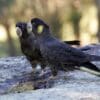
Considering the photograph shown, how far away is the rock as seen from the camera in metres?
6.00

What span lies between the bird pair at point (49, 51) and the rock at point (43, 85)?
0.52 feet

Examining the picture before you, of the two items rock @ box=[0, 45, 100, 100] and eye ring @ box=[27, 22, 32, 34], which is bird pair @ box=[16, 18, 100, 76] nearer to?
eye ring @ box=[27, 22, 32, 34]

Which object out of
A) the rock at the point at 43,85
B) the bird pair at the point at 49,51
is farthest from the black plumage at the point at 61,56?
the rock at the point at 43,85

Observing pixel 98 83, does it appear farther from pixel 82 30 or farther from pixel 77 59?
pixel 82 30

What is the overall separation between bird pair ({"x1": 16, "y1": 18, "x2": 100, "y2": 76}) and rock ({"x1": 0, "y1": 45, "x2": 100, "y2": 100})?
6.3 inches

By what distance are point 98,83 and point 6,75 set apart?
1.50 meters

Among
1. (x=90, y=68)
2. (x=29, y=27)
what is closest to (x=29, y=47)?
(x=29, y=27)

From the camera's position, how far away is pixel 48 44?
711 centimetres

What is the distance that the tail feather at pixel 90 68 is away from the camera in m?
6.92

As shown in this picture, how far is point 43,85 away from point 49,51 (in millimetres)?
461

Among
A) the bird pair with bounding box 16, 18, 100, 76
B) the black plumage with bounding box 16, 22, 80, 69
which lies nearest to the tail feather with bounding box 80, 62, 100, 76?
the bird pair with bounding box 16, 18, 100, 76

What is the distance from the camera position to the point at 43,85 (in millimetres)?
6840

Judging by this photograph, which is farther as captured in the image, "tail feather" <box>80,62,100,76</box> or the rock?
"tail feather" <box>80,62,100,76</box>

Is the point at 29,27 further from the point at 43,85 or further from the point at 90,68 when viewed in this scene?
the point at 90,68
